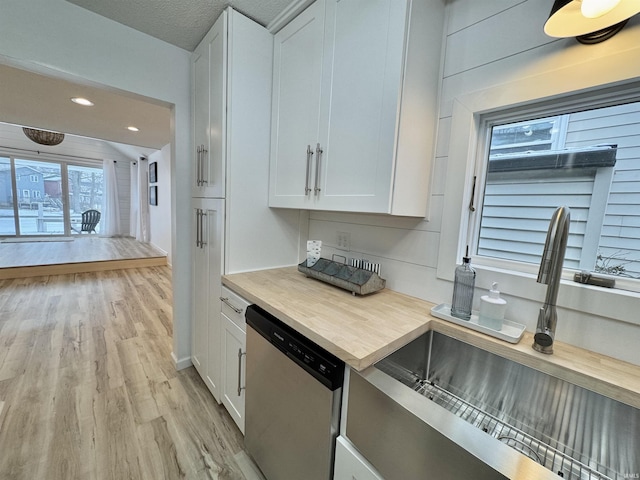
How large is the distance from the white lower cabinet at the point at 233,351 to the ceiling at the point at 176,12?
158 cm

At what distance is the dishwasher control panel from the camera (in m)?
0.87

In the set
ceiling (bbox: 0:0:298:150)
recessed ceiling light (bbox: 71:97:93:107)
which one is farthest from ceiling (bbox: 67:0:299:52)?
recessed ceiling light (bbox: 71:97:93:107)

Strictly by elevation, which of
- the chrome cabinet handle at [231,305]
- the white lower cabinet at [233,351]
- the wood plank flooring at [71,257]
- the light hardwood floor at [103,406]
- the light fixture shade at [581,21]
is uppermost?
the light fixture shade at [581,21]

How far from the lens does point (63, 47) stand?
1.49 meters

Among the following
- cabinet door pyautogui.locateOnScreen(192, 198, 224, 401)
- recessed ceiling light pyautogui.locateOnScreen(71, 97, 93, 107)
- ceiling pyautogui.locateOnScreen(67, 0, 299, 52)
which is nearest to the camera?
ceiling pyautogui.locateOnScreen(67, 0, 299, 52)

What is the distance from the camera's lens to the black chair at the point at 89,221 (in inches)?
281

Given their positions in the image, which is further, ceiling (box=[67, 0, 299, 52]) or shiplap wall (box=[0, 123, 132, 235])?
shiplap wall (box=[0, 123, 132, 235])

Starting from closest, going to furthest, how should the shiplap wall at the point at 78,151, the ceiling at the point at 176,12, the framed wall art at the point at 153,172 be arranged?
the ceiling at the point at 176,12 → the shiplap wall at the point at 78,151 → the framed wall art at the point at 153,172

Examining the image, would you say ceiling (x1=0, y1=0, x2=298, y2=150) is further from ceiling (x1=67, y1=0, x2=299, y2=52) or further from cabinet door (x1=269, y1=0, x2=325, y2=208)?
cabinet door (x1=269, y1=0, x2=325, y2=208)

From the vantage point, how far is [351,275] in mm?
1408

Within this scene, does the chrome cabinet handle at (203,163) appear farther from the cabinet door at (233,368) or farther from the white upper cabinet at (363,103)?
the cabinet door at (233,368)

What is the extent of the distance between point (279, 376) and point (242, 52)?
1716 millimetres

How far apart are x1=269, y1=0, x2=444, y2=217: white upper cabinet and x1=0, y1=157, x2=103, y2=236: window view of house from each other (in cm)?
817

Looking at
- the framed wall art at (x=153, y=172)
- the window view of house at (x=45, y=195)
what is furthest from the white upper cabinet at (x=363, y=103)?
the window view of house at (x=45, y=195)
